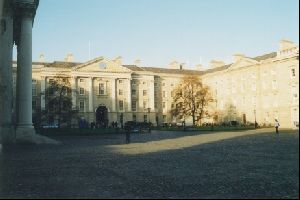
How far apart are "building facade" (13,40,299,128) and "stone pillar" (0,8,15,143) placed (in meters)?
49.2

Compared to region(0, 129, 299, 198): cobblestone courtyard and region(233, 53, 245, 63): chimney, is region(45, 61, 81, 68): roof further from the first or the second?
region(0, 129, 299, 198): cobblestone courtyard

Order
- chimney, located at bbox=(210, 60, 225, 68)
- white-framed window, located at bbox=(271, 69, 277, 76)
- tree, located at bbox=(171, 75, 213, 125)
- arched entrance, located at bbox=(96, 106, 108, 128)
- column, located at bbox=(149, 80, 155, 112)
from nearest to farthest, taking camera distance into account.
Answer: tree, located at bbox=(171, 75, 213, 125) < white-framed window, located at bbox=(271, 69, 277, 76) < arched entrance, located at bbox=(96, 106, 108, 128) < column, located at bbox=(149, 80, 155, 112) < chimney, located at bbox=(210, 60, 225, 68)

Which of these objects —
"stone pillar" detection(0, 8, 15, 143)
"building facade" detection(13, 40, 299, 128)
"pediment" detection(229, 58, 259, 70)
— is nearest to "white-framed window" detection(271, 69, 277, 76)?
"building facade" detection(13, 40, 299, 128)

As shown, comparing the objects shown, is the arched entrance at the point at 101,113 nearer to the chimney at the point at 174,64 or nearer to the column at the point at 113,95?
the column at the point at 113,95

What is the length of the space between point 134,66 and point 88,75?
49.8ft

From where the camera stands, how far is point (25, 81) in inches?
1101

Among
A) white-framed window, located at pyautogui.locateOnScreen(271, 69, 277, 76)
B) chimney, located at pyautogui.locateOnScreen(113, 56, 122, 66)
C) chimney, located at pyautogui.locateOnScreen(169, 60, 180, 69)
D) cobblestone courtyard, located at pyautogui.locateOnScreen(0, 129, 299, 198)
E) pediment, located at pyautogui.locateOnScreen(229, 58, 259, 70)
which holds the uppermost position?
chimney, located at pyautogui.locateOnScreen(169, 60, 180, 69)

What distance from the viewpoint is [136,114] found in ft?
315

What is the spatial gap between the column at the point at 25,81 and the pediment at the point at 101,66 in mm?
60287

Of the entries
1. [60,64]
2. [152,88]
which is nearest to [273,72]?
[152,88]

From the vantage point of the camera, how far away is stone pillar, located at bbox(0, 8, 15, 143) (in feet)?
88.4

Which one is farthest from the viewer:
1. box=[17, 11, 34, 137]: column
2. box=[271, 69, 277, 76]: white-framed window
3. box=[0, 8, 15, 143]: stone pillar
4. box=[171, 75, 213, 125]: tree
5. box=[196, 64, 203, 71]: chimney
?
box=[196, 64, 203, 71]: chimney

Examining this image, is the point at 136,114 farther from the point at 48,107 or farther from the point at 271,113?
the point at 48,107

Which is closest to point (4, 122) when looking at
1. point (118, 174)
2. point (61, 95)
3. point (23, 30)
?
point (23, 30)
